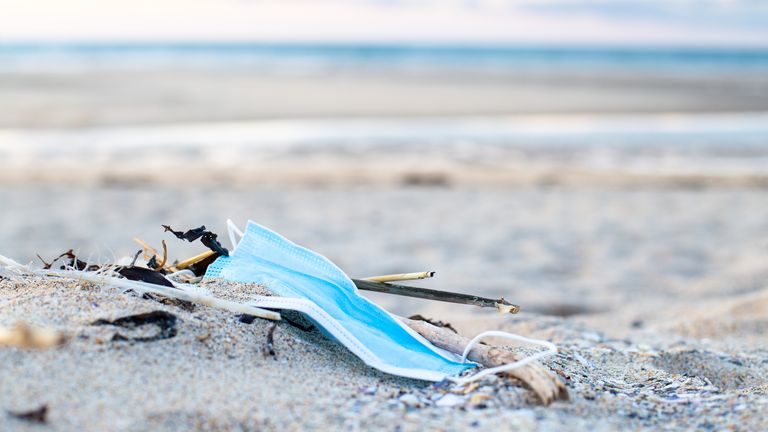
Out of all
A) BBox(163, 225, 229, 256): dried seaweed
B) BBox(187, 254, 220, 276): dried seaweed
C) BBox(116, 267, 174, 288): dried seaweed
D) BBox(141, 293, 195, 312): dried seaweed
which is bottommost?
BBox(141, 293, 195, 312): dried seaweed

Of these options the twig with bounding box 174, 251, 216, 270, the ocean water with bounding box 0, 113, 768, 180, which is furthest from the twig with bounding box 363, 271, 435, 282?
the ocean water with bounding box 0, 113, 768, 180

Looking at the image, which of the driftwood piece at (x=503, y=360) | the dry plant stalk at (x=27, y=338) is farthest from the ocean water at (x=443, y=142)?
the dry plant stalk at (x=27, y=338)

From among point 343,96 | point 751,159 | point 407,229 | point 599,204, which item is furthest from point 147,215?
point 343,96

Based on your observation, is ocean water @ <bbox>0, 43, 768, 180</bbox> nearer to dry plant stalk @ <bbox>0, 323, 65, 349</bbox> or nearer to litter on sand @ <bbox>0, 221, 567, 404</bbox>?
litter on sand @ <bbox>0, 221, 567, 404</bbox>

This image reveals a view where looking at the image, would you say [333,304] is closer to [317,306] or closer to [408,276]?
[317,306]

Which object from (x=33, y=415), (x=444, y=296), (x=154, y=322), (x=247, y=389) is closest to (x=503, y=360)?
(x=444, y=296)

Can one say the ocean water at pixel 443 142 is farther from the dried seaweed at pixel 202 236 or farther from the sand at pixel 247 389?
the sand at pixel 247 389

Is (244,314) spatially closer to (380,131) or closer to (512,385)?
(512,385)
